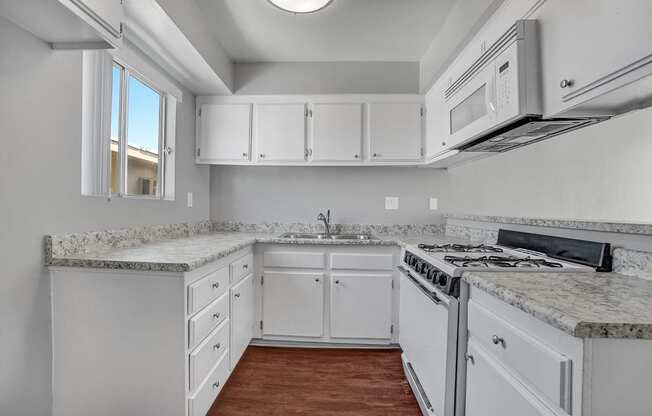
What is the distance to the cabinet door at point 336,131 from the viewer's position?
2.57 metres

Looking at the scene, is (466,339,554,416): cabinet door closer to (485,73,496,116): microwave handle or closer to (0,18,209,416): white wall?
(485,73,496,116): microwave handle

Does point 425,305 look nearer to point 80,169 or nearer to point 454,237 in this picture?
point 454,237

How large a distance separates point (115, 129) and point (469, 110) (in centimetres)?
197

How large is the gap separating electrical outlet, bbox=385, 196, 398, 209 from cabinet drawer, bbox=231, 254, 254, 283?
4.34ft

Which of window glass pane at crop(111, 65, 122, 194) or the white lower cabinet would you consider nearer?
window glass pane at crop(111, 65, 122, 194)

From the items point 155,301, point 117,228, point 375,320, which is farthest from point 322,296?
point 117,228

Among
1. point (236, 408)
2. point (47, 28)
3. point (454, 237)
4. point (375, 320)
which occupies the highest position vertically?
point (47, 28)

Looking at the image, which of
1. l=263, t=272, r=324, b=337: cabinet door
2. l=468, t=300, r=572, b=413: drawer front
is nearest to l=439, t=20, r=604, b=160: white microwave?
l=468, t=300, r=572, b=413: drawer front

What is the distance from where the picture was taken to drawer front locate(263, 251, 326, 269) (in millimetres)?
2340

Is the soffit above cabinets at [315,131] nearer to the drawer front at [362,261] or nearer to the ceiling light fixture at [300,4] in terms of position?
the drawer front at [362,261]

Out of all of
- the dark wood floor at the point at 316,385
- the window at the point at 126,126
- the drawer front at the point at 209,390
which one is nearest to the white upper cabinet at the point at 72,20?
the window at the point at 126,126

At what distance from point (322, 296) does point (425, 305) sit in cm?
94

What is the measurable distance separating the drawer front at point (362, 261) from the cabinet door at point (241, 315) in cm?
65

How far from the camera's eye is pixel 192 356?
138 centimetres
